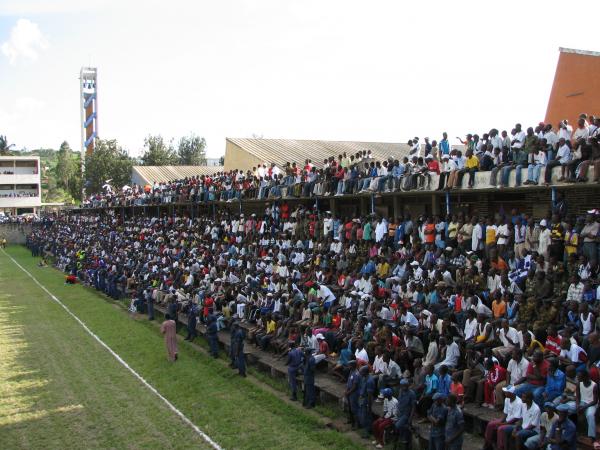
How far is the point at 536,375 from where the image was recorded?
963cm

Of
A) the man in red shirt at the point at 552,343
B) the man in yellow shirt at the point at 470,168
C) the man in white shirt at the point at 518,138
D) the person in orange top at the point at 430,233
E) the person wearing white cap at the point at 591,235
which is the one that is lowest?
the man in red shirt at the point at 552,343

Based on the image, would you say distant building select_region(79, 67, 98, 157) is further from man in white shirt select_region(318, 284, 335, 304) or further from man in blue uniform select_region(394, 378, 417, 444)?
man in blue uniform select_region(394, 378, 417, 444)

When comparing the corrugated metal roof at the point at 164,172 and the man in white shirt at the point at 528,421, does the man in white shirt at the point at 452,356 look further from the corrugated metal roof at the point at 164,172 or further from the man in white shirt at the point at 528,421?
the corrugated metal roof at the point at 164,172

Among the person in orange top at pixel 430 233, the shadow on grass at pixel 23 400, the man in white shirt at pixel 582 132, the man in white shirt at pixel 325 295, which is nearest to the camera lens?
the shadow on grass at pixel 23 400

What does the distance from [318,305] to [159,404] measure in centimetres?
465

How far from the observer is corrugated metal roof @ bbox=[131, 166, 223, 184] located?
186 feet

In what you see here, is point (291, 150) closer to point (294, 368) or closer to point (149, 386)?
point (149, 386)

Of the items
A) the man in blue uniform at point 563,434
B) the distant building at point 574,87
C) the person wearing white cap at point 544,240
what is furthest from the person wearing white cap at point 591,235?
the distant building at point 574,87

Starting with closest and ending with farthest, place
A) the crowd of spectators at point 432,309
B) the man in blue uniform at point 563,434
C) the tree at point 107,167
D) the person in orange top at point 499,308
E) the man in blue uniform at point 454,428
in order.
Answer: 1. the man in blue uniform at point 563,434
2. the man in blue uniform at point 454,428
3. the crowd of spectators at point 432,309
4. the person in orange top at point 499,308
5. the tree at point 107,167

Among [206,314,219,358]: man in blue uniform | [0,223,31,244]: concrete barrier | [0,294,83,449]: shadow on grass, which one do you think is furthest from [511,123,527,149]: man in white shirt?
[0,223,31,244]: concrete barrier

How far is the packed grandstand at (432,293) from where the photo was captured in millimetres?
9891

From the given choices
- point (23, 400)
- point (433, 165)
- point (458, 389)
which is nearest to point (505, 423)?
point (458, 389)

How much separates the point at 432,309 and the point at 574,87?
42.2 feet

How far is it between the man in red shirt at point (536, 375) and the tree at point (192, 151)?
6626 cm
